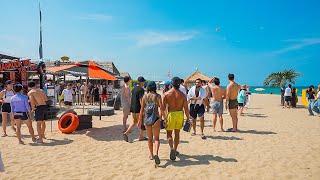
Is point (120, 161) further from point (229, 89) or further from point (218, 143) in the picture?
point (229, 89)

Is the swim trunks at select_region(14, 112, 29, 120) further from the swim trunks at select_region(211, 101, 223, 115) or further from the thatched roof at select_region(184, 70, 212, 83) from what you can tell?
the thatched roof at select_region(184, 70, 212, 83)

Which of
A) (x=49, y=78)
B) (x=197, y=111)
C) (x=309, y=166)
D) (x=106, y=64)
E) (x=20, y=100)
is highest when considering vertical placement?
(x=106, y=64)

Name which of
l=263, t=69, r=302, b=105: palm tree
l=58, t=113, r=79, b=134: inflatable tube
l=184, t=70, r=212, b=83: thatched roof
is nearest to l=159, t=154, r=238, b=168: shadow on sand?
l=58, t=113, r=79, b=134: inflatable tube

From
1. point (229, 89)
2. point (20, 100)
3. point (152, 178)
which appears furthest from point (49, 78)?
point (152, 178)

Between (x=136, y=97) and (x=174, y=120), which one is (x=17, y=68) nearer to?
(x=136, y=97)

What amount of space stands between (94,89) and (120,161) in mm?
13888

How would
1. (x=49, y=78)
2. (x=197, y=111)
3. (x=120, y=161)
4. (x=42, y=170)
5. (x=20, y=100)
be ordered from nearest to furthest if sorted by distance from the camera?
1. (x=42, y=170)
2. (x=120, y=161)
3. (x=20, y=100)
4. (x=197, y=111)
5. (x=49, y=78)

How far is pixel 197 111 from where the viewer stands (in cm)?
725

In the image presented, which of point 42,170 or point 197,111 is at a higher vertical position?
point 197,111

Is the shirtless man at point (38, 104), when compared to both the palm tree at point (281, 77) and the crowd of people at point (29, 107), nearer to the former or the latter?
the crowd of people at point (29, 107)

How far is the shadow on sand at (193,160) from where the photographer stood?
5008 millimetres

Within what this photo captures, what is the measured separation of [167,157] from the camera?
215 inches

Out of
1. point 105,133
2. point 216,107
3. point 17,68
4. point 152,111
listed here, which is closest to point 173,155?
point 152,111

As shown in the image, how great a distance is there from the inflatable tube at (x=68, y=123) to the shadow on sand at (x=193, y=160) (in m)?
3.97
